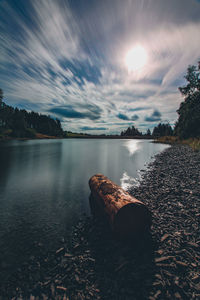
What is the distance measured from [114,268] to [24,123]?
128m

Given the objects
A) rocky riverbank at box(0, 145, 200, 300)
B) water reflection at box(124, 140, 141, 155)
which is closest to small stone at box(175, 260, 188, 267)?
rocky riverbank at box(0, 145, 200, 300)

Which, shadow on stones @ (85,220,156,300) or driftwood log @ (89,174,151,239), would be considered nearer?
shadow on stones @ (85,220,156,300)

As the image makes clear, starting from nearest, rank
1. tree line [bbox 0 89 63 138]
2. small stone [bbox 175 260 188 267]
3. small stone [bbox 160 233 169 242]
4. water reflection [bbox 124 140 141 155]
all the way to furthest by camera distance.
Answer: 1. small stone [bbox 175 260 188 267]
2. small stone [bbox 160 233 169 242]
3. water reflection [bbox 124 140 141 155]
4. tree line [bbox 0 89 63 138]

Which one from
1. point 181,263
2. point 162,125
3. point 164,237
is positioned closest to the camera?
point 181,263

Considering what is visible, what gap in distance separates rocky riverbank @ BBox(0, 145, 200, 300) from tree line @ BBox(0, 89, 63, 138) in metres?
101

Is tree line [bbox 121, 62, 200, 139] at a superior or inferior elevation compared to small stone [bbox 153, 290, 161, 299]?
superior

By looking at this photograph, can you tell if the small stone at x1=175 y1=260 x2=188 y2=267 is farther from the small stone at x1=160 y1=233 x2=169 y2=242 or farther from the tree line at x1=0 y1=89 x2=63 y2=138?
the tree line at x1=0 y1=89 x2=63 y2=138

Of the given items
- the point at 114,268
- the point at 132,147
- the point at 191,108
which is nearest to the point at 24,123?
the point at 132,147

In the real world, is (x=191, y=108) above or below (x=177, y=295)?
above

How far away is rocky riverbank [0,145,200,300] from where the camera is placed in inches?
116

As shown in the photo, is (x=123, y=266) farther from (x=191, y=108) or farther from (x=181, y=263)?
(x=191, y=108)

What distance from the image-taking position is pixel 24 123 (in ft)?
362

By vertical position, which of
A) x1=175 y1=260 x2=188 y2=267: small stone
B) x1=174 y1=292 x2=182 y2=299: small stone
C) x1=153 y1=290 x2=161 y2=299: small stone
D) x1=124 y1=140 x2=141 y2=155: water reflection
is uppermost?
x1=175 y1=260 x2=188 y2=267: small stone

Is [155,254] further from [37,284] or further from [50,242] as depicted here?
[50,242]
